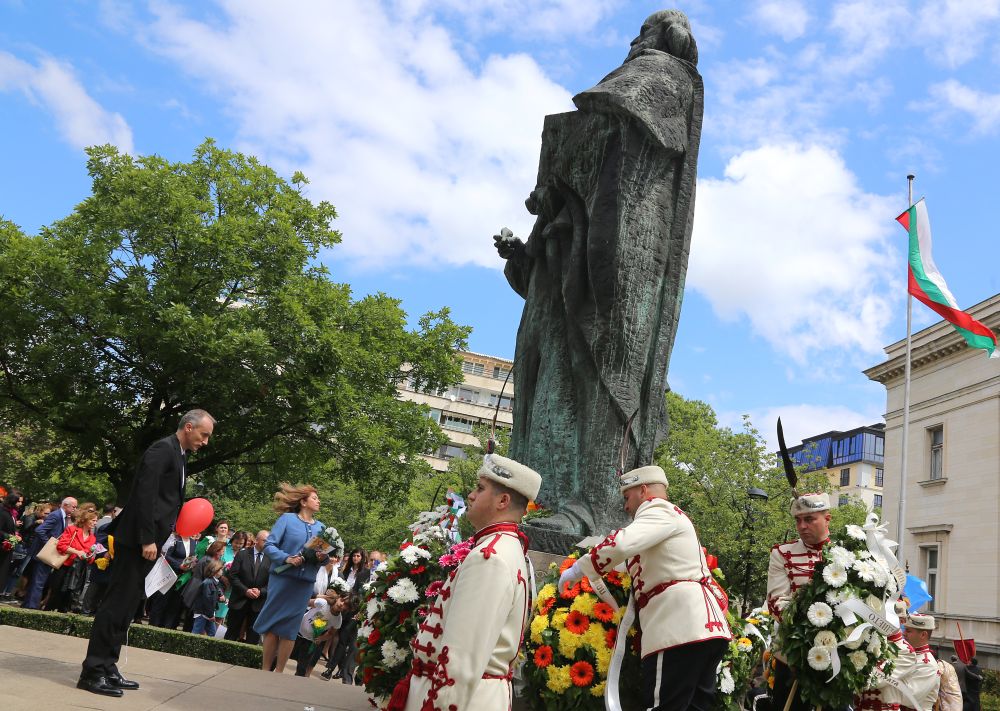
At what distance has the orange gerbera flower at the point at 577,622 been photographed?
465 centimetres

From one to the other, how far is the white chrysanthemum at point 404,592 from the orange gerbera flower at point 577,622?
904mm

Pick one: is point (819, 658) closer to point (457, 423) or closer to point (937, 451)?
point (937, 451)

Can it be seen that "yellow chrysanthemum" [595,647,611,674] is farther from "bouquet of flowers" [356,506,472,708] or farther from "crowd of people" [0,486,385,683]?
"crowd of people" [0,486,385,683]

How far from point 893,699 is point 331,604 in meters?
7.47

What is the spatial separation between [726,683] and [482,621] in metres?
2.35

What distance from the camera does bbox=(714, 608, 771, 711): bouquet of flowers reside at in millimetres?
4695

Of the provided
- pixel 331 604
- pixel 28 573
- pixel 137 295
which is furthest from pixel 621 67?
pixel 137 295

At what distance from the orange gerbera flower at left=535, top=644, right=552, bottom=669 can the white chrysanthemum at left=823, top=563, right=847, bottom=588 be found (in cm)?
173

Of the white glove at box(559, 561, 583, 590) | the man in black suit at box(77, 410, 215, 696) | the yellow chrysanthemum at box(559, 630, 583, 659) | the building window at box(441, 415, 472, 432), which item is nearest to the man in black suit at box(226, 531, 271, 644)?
the man in black suit at box(77, 410, 215, 696)

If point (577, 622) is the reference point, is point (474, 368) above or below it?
above

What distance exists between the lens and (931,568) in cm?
3475

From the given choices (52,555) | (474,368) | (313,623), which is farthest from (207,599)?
(474,368)

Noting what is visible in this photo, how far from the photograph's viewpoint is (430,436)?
2577 centimetres

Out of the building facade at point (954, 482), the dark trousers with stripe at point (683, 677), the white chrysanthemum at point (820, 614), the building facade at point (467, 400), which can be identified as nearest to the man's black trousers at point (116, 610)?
the dark trousers with stripe at point (683, 677)
